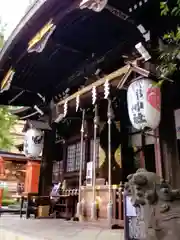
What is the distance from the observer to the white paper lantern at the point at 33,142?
9492mm

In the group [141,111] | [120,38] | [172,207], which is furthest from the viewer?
[120,38]

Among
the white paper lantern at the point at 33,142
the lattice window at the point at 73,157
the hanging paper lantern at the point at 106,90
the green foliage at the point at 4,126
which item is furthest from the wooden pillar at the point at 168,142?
the green foliage at the point at 4,126

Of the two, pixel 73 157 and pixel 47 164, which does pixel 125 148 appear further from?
pixel 47 164

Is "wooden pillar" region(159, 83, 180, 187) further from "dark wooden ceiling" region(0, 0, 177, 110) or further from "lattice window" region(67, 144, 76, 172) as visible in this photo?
"lattice window" region(67, 144, 76, 172)

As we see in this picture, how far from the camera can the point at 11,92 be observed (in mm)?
9633

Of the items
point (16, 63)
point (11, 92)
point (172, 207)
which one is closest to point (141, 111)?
point (172, 207)

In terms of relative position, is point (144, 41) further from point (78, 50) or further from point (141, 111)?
point (78, 50)

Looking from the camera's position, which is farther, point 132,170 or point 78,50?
point 132,170

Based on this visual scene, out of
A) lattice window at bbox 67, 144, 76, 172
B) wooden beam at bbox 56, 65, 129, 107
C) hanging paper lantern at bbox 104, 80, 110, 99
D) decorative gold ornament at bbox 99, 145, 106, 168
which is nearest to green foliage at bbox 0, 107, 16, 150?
lattice window at bbox 67, 144, 76, 172

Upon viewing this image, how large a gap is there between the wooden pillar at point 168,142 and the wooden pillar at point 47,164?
5202 millimetres

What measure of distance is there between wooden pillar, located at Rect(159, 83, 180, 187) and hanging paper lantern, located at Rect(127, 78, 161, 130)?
0.23m

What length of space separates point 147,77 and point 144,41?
2.80 feet

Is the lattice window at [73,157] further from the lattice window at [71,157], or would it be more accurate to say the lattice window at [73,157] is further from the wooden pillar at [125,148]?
the wooden pillar at [125,148]

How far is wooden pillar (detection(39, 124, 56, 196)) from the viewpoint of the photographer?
9185mm
